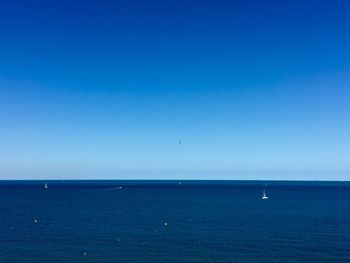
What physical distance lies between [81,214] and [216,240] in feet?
178

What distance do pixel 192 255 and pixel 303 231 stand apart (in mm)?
32129

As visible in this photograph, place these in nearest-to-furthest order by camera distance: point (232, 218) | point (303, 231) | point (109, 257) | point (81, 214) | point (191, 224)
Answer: point (109, 257) < point (303, 231) < point (191, 224) < point (232, 218) < point (81, 214)

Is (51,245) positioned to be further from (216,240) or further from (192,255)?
(216,240)

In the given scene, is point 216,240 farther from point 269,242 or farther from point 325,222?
point 325,222

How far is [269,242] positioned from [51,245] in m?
37.1

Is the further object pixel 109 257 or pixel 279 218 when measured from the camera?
pixel 279 218

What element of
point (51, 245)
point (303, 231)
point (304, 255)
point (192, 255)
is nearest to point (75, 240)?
point (51, 245)

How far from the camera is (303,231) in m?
84.7

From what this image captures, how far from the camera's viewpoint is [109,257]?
61438mm

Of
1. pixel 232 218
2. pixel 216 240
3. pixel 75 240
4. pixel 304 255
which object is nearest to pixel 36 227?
pixel 75 240

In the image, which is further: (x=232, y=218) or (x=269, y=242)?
(x=232, y=218)

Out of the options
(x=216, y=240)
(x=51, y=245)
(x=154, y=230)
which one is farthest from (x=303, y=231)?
(x=51, y=245)

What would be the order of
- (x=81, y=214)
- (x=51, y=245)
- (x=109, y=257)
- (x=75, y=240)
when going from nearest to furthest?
(x=109, y=257)
(x=51, y=245)
(x=75, y=240)
(x=81, y=214)

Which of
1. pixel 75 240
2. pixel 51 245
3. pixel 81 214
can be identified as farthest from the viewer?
pixel 81 214
